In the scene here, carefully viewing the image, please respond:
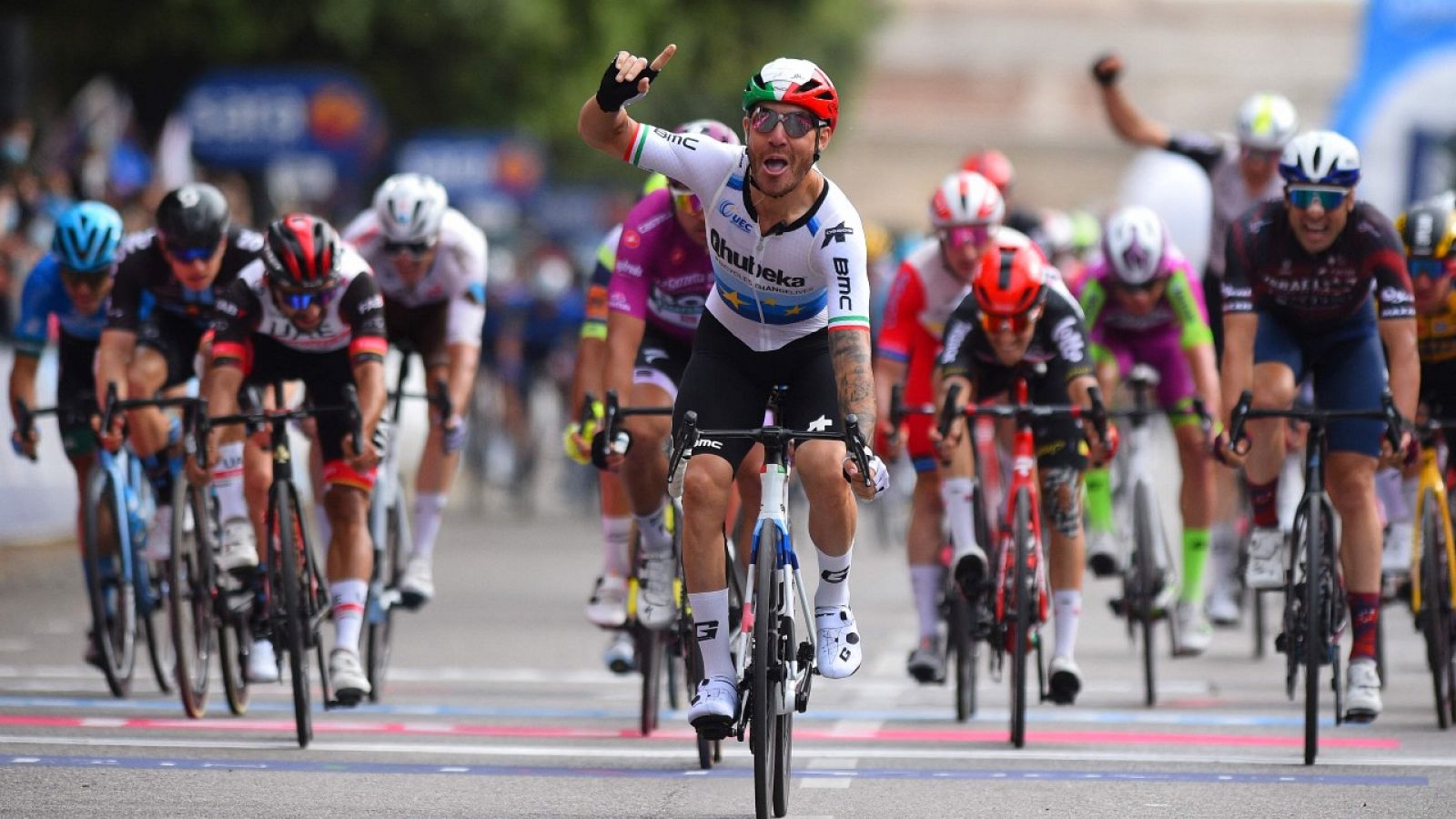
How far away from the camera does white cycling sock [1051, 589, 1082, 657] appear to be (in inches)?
435

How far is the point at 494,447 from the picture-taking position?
2562 centimetres

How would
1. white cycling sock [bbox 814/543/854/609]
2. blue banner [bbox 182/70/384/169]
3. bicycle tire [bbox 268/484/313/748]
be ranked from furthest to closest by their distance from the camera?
1. blue banner [bbox 182/70/384/169]
2. bicycle tire [bbox 268/484/313/748]
3. white cycling sock [bbox 814/543/854/609]

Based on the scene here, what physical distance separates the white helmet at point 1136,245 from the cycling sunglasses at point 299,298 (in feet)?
13.1

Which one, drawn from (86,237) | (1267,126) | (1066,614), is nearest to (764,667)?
(1066,614)

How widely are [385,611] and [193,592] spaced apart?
1.15m

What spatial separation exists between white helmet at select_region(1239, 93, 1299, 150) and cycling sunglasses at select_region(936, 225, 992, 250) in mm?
2505

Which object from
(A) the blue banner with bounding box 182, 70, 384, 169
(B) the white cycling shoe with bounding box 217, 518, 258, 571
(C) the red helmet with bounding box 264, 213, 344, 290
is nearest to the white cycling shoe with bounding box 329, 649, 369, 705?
(B) the white cycling shoe with bounding box 217, 518, 258, 571

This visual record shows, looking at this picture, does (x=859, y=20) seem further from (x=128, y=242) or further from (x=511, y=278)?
(x=128, y=242)

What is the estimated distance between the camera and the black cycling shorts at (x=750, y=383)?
8633mm

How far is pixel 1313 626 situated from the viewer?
9742mm

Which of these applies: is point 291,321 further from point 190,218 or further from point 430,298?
point 430,298

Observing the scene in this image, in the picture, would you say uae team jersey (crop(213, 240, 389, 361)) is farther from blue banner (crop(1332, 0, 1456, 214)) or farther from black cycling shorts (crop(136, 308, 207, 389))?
blue banner (crop(1332, 0, 1456, 214))

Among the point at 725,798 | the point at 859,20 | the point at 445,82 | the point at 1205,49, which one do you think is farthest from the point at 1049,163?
the point at 725,798

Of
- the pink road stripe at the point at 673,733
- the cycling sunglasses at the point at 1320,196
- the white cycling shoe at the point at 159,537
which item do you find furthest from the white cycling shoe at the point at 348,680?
the cycling sunglasses at the point at 1320,196
